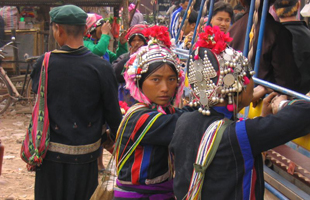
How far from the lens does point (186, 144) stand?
1.96 meters

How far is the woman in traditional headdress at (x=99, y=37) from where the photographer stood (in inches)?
215

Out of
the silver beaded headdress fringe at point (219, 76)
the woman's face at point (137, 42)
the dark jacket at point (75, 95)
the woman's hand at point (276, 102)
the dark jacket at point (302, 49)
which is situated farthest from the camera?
the woman's face at point (137, 42)

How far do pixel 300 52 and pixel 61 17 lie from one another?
2109 mm

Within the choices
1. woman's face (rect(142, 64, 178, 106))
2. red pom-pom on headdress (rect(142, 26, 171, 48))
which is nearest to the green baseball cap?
red pom-pom on headdress (rect(142, 26, 171, 48))

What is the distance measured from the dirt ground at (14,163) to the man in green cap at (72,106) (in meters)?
2.05

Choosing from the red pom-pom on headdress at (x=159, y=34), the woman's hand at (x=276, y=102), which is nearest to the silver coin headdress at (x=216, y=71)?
the woman's hand at (x=276, y=102)

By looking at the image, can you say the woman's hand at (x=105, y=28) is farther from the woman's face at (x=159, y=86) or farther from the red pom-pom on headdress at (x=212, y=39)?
the red pom-pom on headdress at (x=212, y=39)

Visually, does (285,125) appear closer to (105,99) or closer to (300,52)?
(105,99)

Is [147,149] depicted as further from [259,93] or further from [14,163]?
[14,163]

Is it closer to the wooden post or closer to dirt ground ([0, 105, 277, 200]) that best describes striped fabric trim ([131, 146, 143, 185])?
dirt ground ([0, 105, 277, 200])

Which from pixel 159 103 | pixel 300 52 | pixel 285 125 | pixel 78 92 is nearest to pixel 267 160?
pixel 300 52

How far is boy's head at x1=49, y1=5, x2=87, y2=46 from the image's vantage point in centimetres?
317

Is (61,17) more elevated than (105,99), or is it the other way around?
(61,17)

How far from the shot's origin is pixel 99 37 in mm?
5922
